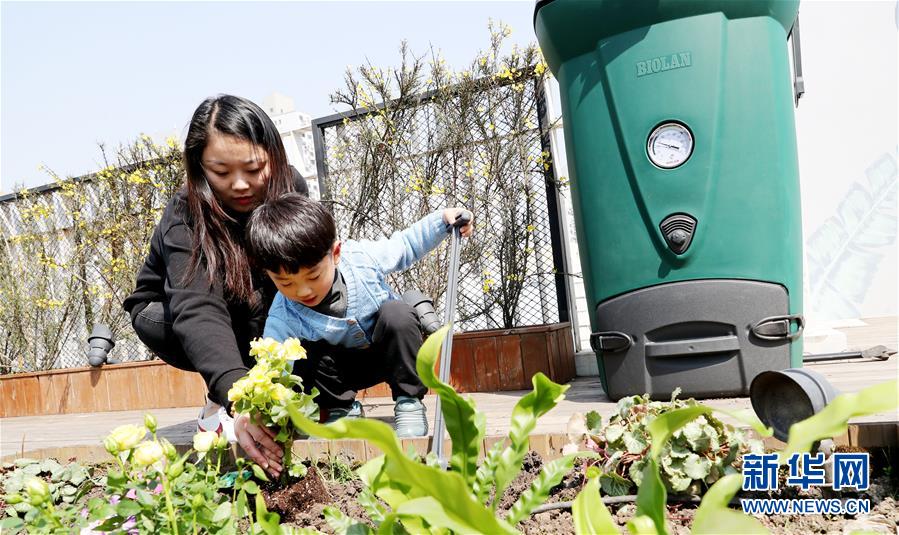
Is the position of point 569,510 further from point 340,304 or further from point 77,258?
point 77,258

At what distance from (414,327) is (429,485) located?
48.6 inches

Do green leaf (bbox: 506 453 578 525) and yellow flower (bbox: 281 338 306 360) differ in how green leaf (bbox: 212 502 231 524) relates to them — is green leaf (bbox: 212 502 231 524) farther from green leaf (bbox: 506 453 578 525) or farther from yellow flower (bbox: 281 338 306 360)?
green leaf (bbox: 506 453 578 525)

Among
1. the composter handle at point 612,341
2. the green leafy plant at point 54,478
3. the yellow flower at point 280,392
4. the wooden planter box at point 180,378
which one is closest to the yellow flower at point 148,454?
the yellow flower at point 280,392

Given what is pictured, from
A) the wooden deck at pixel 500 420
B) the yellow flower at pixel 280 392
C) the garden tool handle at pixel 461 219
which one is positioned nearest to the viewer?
the yellow flower at pixel 280 392

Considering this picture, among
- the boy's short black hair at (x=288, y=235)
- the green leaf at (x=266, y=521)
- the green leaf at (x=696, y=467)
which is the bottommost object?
the green leaf at (x=696, y=467)

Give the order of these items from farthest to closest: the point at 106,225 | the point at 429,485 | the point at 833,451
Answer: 1. the point at 106,225
2. the point at 833,451
3. the point at 429,485

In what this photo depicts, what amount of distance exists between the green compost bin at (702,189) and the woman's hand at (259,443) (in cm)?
107

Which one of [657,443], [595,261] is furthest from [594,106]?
[657,443]

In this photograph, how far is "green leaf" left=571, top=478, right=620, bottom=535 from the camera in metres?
0.41

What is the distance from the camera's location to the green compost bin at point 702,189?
5.93 feet

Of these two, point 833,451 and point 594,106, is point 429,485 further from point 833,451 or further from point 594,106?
point 594,106

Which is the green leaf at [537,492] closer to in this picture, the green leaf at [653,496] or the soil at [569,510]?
the green leaf at [653,496]

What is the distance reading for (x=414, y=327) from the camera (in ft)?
5.38

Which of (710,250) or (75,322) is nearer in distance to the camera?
(710,250)
